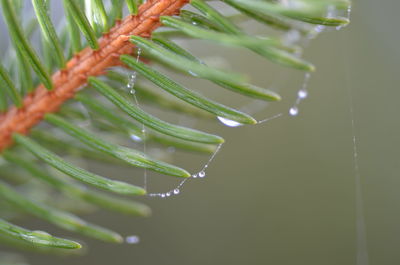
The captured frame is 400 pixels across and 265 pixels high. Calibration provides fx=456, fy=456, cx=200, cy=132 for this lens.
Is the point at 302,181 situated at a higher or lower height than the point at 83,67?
higher

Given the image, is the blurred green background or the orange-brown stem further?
the blurred green background

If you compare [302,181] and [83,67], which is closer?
[83,67]

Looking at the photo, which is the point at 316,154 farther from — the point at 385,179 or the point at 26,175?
the point at 26,175

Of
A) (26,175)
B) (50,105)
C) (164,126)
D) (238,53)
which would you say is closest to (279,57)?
(164,126)

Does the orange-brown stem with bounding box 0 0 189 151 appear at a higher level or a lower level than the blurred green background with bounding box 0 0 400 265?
lower
